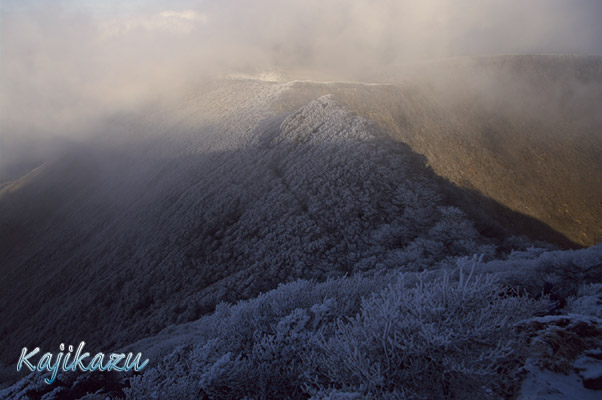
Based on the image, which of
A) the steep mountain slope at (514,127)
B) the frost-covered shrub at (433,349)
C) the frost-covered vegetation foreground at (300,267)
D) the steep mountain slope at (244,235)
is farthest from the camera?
the steep mountain slope at (514,127)

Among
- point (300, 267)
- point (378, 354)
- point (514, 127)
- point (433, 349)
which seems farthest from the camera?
point (514, 127)

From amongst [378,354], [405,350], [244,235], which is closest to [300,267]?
[244,235]

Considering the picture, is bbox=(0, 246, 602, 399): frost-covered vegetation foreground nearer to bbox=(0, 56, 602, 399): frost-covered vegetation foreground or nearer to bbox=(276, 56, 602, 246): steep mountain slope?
bbox=(0, 56, 602, 399): frost-covered vegetation foreground

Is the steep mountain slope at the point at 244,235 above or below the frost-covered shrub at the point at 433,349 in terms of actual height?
below

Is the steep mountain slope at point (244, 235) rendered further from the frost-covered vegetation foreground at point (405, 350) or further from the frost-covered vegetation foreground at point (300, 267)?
the frost-covered vegetation foreground at point (405, 350)

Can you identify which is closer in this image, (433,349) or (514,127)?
(433,349)

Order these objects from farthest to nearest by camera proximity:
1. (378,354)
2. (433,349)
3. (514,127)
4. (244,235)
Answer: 1. (514,127)
2. (244,235)
3. (378,354)
4. (433,349)

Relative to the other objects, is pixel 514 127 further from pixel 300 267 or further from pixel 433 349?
pixel 433 349

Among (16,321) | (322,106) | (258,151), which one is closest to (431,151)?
(322,106)

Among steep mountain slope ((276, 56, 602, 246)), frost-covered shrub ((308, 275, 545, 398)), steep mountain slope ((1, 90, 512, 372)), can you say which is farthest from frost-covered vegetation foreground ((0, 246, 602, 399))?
steep mountain slope ((276, 56, 602, 246))

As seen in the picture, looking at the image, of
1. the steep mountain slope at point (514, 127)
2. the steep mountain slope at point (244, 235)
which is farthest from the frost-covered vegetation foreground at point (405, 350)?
the steep mountain slope at point (514, 127)

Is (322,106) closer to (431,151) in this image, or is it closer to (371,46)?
(431,151)
